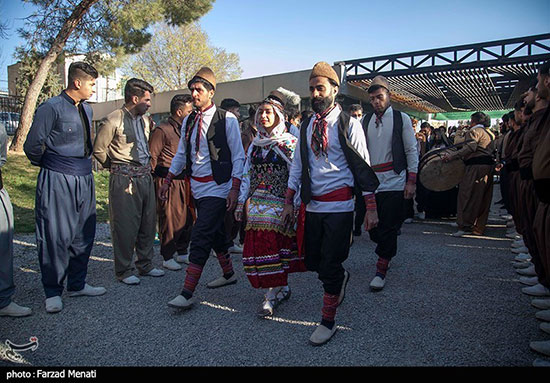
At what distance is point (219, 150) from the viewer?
3.94 m

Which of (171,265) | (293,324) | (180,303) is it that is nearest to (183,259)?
(171,265)

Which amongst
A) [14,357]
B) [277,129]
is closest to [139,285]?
[14,357]

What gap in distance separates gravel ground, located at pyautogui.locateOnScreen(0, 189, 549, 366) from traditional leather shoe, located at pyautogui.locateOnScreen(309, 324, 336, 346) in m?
0.05

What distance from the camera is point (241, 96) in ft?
57.6

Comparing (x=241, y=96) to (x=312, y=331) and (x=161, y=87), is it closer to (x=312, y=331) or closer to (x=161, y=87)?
(x=312, y=331)

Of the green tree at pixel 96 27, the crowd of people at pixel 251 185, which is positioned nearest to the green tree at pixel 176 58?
the green tree at pixel 96 27

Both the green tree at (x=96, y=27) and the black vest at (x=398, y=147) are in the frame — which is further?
the green tree at (x=96, y=27)

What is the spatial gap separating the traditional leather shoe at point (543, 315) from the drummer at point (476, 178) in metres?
3.65

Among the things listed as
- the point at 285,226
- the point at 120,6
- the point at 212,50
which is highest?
the point at 212,50

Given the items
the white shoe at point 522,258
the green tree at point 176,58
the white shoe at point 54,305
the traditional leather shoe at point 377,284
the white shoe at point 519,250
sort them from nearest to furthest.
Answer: the white shoe at point 54,305
the traditional leather shoe at point 377,284
the white shoe at point 522,258
the white shoe at point 519,250
the green tree at point 176,58

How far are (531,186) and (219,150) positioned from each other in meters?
3.13

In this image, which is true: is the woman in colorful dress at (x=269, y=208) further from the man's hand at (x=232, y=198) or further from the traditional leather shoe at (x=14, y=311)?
the traditional leather shoe at (x=14, y=311)

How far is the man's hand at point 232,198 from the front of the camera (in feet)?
12.4

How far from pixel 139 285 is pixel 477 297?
11.7ft
